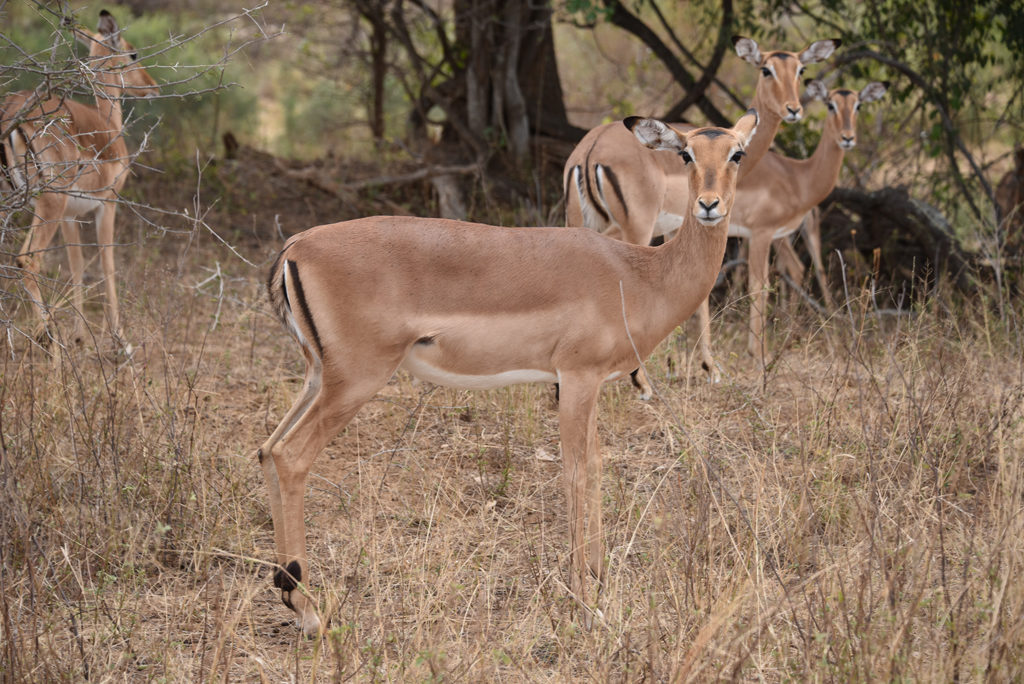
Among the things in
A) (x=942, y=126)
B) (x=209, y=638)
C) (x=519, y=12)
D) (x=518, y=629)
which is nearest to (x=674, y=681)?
(x=518, y=629)

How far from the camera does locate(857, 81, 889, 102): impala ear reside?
22.0 feet

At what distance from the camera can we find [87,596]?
3.46 metres

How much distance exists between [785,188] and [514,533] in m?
3.37

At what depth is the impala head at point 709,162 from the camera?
353 centimetres

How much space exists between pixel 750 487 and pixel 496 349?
1.50 m

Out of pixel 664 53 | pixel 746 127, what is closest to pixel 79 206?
pixel 746 127

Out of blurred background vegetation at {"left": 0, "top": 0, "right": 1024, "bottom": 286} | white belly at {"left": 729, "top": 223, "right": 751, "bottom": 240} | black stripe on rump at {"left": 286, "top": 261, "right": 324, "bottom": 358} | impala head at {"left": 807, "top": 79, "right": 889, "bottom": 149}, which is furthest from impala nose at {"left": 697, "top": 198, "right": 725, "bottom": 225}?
impala head at {"left": 807, "top": 79, "right": 889, "bottom": 149}

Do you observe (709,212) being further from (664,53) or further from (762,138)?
(664,53)

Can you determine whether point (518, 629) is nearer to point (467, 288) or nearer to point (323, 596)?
point (323, 596)

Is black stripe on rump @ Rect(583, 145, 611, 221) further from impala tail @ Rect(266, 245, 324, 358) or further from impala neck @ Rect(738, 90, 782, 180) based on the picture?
impala tail @ Rect(266, 245, 324, 358)

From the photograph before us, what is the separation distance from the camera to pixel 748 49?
6.35 meters

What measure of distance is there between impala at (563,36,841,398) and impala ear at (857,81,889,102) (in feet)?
2.71

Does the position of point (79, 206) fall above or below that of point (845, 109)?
below

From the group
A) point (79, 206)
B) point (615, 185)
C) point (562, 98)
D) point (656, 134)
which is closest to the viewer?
point (656, 134)
